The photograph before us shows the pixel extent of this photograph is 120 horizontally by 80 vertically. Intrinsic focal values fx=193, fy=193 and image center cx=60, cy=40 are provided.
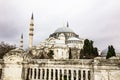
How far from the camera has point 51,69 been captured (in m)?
18.8

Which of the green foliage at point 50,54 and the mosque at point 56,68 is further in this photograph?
the green foliage at point 50,54

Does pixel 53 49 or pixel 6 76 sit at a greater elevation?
pixel 53 49

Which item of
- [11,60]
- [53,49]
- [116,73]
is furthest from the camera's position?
[53,49]

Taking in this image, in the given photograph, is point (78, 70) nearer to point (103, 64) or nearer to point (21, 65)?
point (103, 64)

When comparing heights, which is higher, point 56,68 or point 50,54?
point 50,54

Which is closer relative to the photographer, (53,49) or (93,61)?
(93,61)

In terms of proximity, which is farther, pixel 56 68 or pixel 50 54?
pixel 50 54

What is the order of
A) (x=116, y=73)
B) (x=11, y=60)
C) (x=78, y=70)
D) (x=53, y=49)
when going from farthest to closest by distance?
1. (x=53, y=49)
2. (x=11, y=60)
3. (x=78, y=70)
4. (x=116, y=73)

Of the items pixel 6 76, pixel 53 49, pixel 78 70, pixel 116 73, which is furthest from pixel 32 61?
pixel 53 49

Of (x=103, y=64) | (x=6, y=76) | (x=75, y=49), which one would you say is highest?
(x=75, y=49)

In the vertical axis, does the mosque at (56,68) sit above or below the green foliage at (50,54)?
below

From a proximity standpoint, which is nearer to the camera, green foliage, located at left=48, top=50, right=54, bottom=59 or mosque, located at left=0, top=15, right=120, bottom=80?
mosque, located at left=0, top=15, right=120, bottom=80

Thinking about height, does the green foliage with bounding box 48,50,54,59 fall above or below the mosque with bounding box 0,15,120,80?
above

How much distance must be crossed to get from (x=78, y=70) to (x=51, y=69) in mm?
2687
